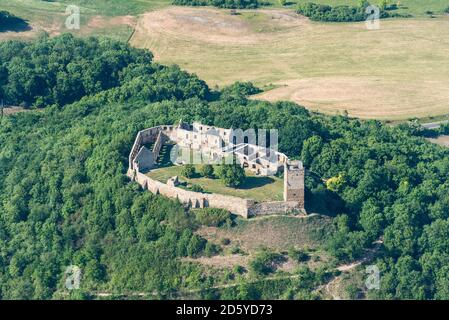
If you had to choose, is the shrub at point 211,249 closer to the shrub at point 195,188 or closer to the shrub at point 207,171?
the shrub at point 195,188

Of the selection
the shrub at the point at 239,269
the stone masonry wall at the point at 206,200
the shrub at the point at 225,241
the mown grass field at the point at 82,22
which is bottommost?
the shrub at the point at 239,269

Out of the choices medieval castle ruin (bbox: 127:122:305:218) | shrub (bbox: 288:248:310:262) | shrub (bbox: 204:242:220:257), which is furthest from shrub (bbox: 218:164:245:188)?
shrub (bbox: 288:248:310:262)

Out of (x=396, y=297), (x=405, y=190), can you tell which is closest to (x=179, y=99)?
(x=405, y=190)

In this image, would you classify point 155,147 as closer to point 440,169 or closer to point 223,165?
point 223,165

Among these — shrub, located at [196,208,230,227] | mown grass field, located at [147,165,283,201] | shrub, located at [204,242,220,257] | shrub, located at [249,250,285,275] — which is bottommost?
shrub, located at [249,250,285,275]

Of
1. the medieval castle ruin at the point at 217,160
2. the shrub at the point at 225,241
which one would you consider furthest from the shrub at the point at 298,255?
the shrub at the point at 225,241

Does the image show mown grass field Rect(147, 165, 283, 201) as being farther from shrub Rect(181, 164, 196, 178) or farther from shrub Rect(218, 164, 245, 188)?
shrub Rect(218, 164, 245, 188)

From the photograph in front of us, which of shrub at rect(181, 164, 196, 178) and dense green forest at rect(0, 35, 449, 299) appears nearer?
dense green forest at rect(0, 35, 449, 299)
